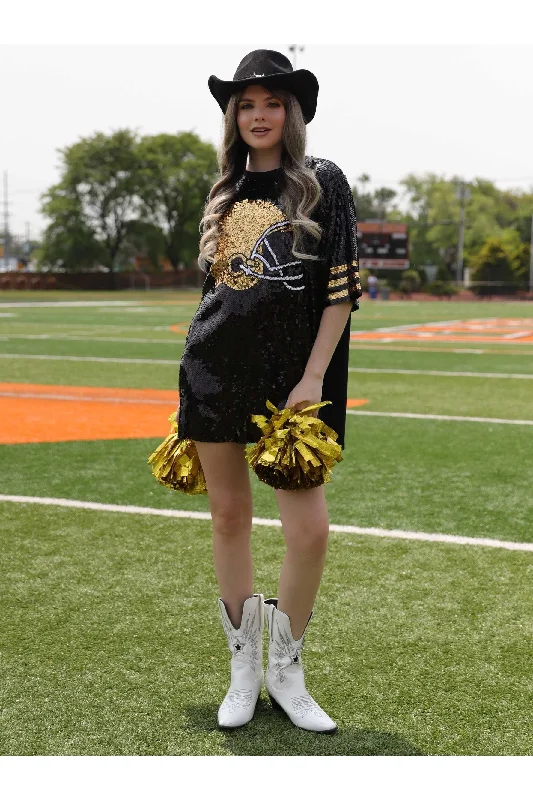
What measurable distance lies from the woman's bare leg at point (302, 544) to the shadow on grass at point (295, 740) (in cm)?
33

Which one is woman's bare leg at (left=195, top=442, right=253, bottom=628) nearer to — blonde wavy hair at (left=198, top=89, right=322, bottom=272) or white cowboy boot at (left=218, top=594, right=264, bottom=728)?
white cowboy boot at (left=218, top=594, right=264, bottom=728)

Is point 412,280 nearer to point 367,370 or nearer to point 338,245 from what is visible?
point 367,370

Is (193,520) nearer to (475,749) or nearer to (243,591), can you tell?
(243,591)

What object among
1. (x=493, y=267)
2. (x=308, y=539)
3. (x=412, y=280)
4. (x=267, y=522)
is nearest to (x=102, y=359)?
(x=267, y=522)

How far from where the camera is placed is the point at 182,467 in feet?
11.0

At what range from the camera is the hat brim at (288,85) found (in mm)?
2928

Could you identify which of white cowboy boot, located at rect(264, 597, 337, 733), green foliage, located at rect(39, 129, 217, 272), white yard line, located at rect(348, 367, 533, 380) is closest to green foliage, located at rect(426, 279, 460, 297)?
green foliage, located at rect(39, 129, 217, 272)

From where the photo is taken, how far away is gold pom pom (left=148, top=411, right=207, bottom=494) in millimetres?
3342

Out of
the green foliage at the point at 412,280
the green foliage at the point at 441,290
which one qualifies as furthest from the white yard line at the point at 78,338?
the green foliage at the point at 441,290

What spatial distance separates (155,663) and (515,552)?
2.10 metres

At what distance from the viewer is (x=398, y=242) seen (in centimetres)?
5922

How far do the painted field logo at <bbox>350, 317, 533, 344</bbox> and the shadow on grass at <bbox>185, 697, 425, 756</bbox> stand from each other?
15955 mm

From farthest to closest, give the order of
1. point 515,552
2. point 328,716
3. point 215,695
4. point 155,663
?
point 515,552 < point 155,663 < point 215,695 < point 328,716

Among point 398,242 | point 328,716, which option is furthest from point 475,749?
point 398,242
